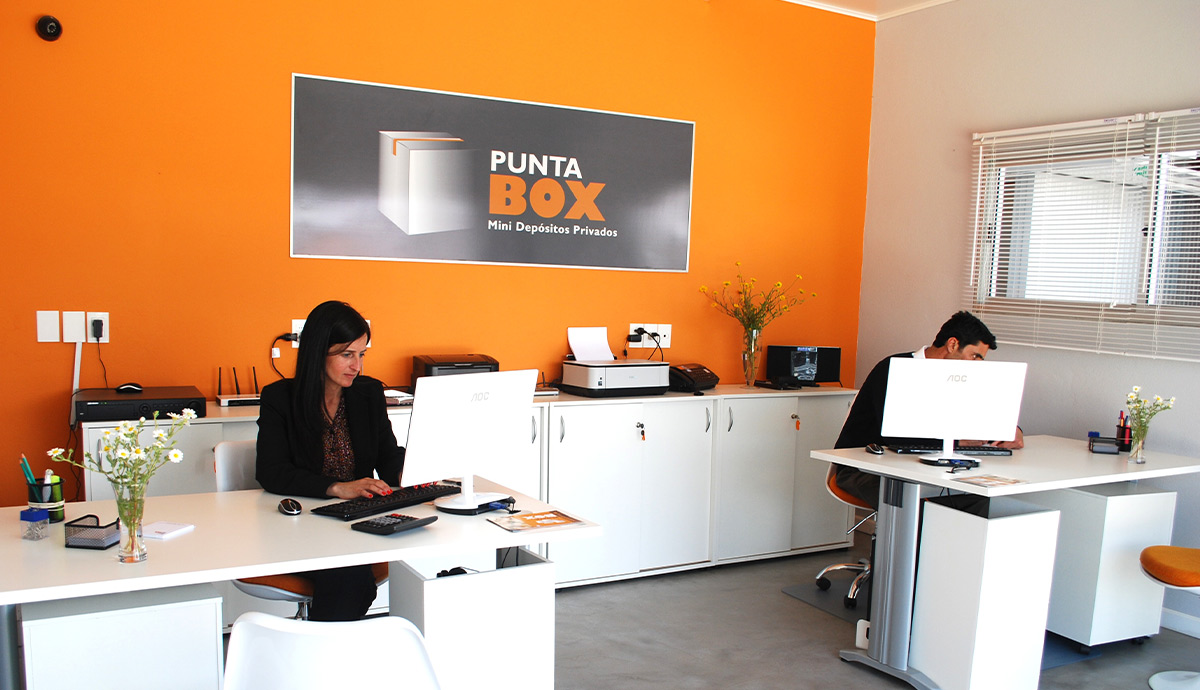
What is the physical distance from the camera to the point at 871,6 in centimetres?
545

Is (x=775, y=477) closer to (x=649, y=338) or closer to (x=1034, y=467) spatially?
(x=649, y=338)

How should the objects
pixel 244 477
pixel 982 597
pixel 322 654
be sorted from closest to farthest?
pixel 322 654, pixel 244 477, pixel 982 597

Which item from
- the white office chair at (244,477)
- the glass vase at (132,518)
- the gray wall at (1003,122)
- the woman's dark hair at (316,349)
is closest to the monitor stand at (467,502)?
the white office chair at (244,477)

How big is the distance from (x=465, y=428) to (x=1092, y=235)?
3573mm

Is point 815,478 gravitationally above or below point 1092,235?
below

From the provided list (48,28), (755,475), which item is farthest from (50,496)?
(755,475)

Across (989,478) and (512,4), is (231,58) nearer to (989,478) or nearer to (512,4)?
(512,4)

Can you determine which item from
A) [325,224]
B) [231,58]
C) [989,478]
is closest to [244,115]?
[231,58]

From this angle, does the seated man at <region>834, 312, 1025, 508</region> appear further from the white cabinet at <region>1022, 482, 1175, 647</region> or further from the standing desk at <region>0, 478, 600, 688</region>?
the standing desk at <region>0, 478, 600, 688</region>

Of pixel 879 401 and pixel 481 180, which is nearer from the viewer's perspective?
pixel 879 401

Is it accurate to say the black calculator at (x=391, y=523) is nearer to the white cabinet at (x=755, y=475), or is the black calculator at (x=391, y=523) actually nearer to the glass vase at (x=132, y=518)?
the glass vase at (x=132, y=518)

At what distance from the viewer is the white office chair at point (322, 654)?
1.52 meters

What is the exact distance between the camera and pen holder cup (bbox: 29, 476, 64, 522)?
2363mm

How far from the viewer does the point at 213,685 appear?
2.14 m
